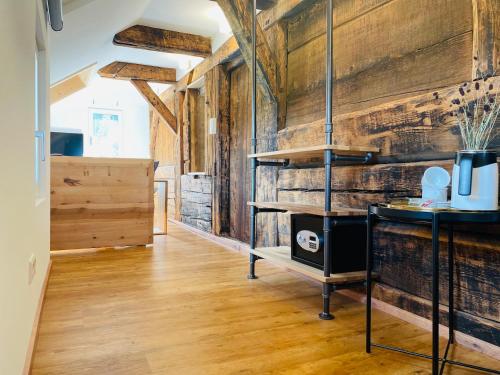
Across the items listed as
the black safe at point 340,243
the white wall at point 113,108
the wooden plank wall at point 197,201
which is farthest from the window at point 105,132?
the black safe at point 340,243

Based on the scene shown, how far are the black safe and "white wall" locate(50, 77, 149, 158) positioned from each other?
5.67 meters

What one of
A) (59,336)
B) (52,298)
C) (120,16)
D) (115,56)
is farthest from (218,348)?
(115,56)

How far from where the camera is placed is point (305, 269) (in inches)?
79.5

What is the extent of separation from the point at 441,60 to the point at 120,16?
2.75 m

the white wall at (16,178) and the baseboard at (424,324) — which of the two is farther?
the baseboard at (424,324)

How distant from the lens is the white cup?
141 centimetres

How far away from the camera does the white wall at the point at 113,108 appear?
7.05m

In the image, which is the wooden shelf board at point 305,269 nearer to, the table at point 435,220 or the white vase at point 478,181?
the table at point 435,220

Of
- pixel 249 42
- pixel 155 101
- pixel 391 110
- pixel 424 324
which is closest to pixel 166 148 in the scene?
pixel 155 101

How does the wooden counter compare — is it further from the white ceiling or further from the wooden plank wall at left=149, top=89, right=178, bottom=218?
the wooden plank wall at left=149, top=89, right=178, bottom=218

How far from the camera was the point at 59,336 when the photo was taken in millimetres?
1591

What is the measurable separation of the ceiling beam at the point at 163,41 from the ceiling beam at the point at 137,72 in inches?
48.9

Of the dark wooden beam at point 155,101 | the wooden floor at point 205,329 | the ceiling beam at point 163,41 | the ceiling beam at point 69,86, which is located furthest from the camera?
the ceiling beam at point 69,86

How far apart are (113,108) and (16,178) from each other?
22.7ft
